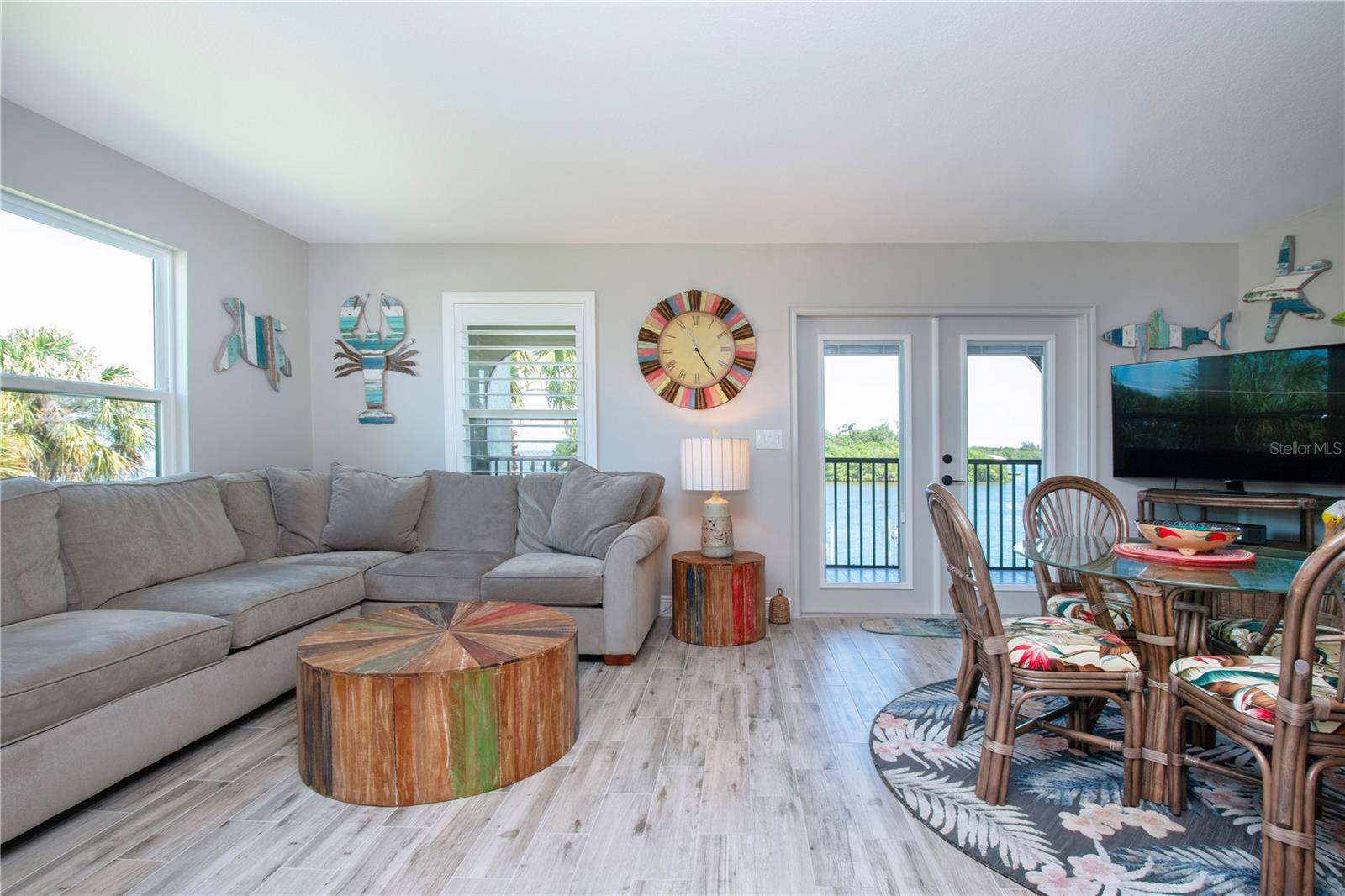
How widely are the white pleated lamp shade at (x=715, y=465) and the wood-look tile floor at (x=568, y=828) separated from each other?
4.37ft

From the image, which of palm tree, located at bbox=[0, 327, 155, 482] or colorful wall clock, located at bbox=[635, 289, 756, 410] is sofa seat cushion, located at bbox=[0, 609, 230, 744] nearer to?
palm tree, located at bbox=[0, 327, 155, 482]

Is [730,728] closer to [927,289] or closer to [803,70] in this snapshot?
[803,70]

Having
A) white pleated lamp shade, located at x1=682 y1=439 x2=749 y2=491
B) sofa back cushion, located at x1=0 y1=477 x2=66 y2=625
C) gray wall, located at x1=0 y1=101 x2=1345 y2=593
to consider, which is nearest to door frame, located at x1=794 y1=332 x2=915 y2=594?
gray wall, located at x1=0 y1=101 x2=1345 y2=593

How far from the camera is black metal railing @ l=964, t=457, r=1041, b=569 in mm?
4062

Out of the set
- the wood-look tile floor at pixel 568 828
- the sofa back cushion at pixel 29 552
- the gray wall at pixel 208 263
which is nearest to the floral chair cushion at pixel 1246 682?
the wood-look tile floor at pixel 568 828

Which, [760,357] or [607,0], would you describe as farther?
[760,357]

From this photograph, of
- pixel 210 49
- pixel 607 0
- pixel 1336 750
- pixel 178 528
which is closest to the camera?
pixel 1336 750

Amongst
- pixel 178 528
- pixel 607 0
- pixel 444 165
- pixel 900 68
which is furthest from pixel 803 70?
pixel 178 528

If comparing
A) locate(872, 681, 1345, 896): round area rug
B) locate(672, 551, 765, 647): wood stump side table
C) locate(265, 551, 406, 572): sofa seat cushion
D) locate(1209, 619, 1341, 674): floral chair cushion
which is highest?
locate(265, 551, 406, 572): sofa seat cushion

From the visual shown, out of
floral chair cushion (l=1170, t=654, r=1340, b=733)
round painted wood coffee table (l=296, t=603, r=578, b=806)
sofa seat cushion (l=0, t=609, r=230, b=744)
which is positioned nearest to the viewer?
floral chair cushion (l=1170, t=654, r=1340, b=733)

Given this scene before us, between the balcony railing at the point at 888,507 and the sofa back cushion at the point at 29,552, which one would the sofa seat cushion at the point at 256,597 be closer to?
the sofa back cushion at the point at 29,552

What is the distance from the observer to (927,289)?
158 inches

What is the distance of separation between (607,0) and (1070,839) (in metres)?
2.60

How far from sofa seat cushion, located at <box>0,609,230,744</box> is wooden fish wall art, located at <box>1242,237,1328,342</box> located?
212 inches
